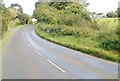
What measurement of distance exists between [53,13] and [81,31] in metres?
32.6

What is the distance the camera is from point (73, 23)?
154 ft

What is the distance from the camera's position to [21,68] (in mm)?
17297

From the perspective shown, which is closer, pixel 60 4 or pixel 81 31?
pixel 81 31

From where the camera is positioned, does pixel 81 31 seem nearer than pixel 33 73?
No

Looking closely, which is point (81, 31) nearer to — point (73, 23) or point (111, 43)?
point (73, 23)

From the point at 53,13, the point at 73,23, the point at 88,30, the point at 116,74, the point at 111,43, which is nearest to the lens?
the point at 116,74

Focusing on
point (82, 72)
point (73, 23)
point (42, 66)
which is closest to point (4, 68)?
point (42, 66)

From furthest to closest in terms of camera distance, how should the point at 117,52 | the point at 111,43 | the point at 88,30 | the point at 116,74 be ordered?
the point at 88,30
the point at 111,43
the point at 117,52
the point at 116,74

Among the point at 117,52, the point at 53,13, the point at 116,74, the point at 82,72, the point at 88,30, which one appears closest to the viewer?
the point at 116,74

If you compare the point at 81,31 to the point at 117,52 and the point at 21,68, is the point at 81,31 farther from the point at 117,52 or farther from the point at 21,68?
the point at 21,68

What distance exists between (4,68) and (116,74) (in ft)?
22.2

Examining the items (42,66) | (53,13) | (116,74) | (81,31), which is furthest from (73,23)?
(116,74)

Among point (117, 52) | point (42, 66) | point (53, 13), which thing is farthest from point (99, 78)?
point (53, 13)

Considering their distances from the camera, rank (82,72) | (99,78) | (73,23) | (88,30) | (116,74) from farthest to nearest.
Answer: (73,23) → (88,30) → (82,72) → (116,74) → (99,78)
